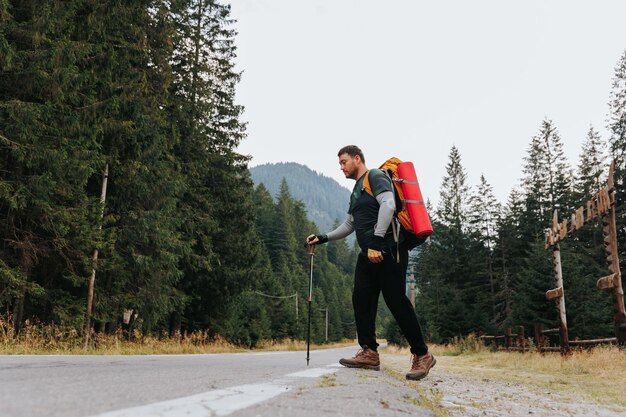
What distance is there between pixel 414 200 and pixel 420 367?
5.57 ft

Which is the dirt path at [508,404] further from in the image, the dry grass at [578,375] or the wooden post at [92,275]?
the wooden post at [92,275]

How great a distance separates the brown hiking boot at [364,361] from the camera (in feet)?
16.5

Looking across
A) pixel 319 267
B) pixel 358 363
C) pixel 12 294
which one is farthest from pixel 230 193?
pixel 319 267

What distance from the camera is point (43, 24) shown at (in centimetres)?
1172

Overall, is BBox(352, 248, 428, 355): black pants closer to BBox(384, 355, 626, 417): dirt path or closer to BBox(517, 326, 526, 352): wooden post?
BBox(384, 355, 626, 417): dirt path

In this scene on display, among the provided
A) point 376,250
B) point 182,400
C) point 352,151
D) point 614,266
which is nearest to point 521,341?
point 614,266

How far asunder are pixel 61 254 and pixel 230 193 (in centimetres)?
1351

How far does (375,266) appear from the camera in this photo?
480 cm

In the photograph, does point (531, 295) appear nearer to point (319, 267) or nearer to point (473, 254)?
point (473, 254)

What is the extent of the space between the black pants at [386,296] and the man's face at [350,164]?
89cm

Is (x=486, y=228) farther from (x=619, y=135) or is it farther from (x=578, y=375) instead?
(x=578, y=375)

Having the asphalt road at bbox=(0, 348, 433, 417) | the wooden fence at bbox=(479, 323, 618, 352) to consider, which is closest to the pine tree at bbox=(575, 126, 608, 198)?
the wooden fence at bbox=(479, 323, 618, 352)

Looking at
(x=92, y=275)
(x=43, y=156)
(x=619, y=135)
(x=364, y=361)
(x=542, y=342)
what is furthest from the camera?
(x=619, y=135)

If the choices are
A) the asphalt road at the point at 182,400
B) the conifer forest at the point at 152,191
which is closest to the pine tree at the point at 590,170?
the conifer forest at the point at 152,191
